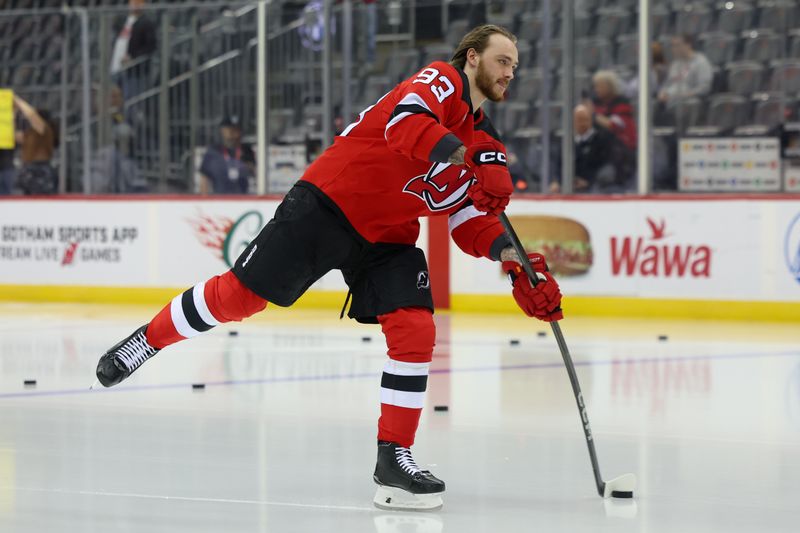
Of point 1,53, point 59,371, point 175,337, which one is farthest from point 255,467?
point 1,53

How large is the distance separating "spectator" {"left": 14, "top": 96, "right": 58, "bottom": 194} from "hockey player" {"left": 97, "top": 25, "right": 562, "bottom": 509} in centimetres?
938

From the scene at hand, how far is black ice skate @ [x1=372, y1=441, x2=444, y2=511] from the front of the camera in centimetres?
409

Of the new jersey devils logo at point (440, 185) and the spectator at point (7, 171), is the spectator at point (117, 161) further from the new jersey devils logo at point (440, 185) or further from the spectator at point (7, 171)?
the new jersey devils logo at point (440, 185)

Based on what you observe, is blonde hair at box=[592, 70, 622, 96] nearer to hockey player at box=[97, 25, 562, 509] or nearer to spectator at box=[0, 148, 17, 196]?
spectator at box=[0, 148, 17, 196]

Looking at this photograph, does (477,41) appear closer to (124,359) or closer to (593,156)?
(124,359)

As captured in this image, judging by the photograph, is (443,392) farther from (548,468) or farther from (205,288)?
(205,288)

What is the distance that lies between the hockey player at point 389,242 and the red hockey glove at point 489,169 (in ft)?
→ 0.10

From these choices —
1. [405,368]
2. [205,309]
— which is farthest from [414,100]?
[205,309]

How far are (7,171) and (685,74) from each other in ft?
20.8

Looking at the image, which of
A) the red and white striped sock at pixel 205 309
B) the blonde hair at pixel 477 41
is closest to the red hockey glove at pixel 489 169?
the blonde hair at pixel 477 41

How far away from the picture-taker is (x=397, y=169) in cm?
426

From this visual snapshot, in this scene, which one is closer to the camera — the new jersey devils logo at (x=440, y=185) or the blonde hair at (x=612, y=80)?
the new jersey devils logo at (x=440, y=185)

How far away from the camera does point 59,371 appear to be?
25.0ft

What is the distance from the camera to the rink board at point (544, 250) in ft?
36.1
